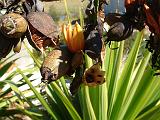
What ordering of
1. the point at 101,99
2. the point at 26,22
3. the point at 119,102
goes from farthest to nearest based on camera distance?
the point at 119,102 → the point at 101,99 → the point at 26,22

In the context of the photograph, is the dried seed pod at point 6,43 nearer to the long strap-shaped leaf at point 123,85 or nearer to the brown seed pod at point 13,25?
the brown seed pod at point 13,25

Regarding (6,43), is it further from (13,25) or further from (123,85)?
(123,85)

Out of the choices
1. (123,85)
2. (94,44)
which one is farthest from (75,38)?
(123,85)

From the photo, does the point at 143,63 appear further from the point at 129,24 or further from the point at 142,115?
the point at 129,24

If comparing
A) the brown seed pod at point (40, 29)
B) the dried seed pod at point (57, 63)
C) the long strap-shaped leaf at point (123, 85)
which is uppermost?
the brown seed pod at point (40, 29)

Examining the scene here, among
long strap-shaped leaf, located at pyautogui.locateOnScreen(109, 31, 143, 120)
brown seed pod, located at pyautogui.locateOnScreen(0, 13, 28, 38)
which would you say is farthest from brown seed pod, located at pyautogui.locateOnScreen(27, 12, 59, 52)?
long strap-shaped leaf, located at pyautogui.locateOnScreen(109, 31, 143, 120)

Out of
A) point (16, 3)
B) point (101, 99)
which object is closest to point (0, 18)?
point (16, 3)

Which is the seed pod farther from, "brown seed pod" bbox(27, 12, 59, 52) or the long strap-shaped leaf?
the long strap-shaped leaf

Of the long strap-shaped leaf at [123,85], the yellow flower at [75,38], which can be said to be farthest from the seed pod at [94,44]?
the long strap-shaped leaf at [123,85]
